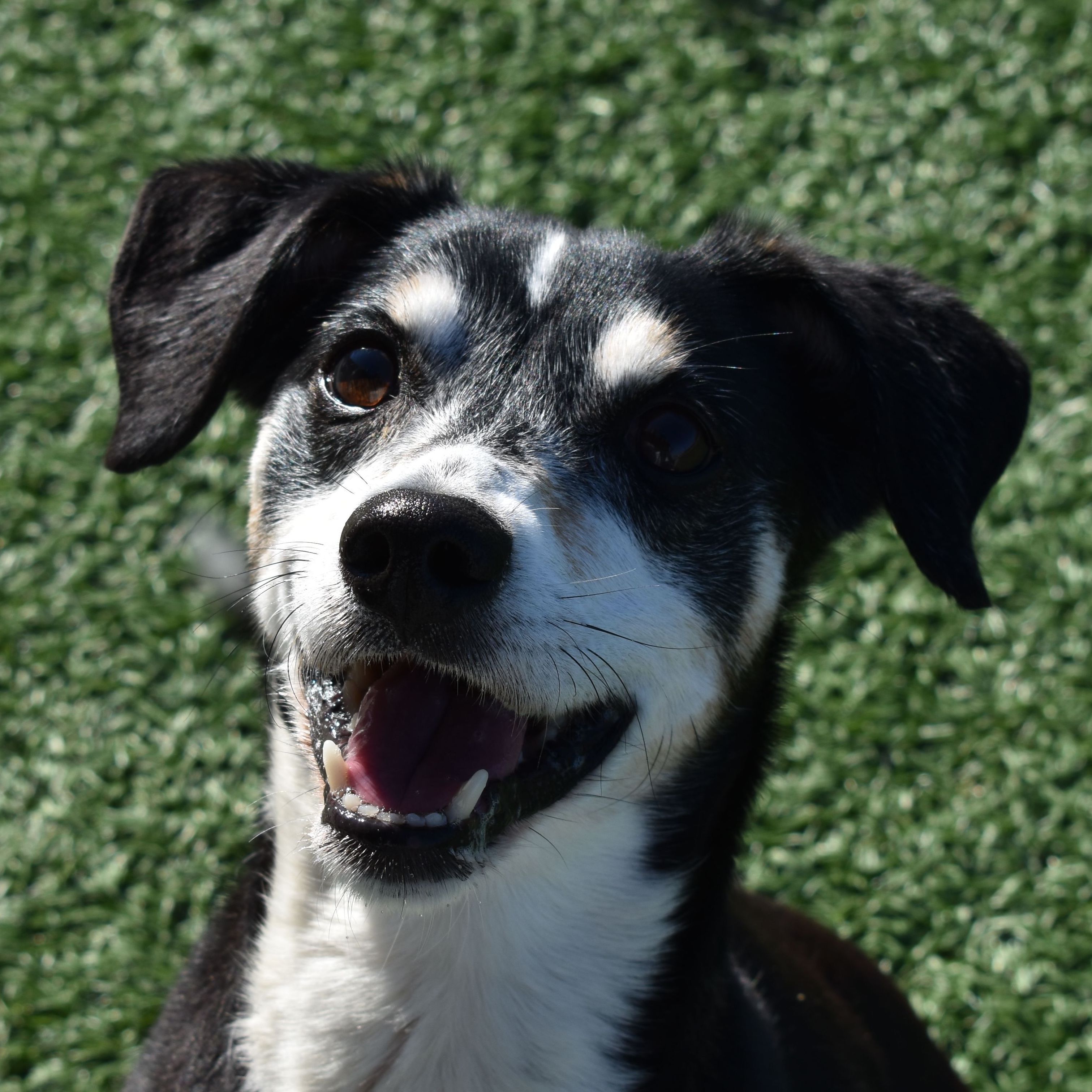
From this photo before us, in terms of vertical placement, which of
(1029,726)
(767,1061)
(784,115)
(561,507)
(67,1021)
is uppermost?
(561,507)

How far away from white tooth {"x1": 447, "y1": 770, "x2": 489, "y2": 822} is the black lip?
0.7 inches

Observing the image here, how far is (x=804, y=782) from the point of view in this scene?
14.8 feet

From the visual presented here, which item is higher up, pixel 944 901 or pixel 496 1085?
pixel 496 1085

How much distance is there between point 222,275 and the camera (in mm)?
2908

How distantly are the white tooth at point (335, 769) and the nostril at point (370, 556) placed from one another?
40 centimetres

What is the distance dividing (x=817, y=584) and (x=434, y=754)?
1146mm

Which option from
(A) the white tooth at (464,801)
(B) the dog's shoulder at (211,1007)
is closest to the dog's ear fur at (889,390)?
(A) the white tooth at (464,801)

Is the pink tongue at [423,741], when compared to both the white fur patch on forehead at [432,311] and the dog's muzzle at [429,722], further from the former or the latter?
the white fur patch on forehead at [432,311]

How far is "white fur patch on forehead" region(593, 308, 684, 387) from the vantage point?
8.87 feet

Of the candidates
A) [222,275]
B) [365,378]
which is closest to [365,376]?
[365,378]

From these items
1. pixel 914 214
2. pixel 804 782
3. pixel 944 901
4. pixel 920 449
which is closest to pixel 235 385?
pixel 920 449

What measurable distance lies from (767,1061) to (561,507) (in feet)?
4.52

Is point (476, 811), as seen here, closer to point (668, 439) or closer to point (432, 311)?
point (668, 439)

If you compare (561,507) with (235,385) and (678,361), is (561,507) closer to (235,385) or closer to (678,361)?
(678,361)
